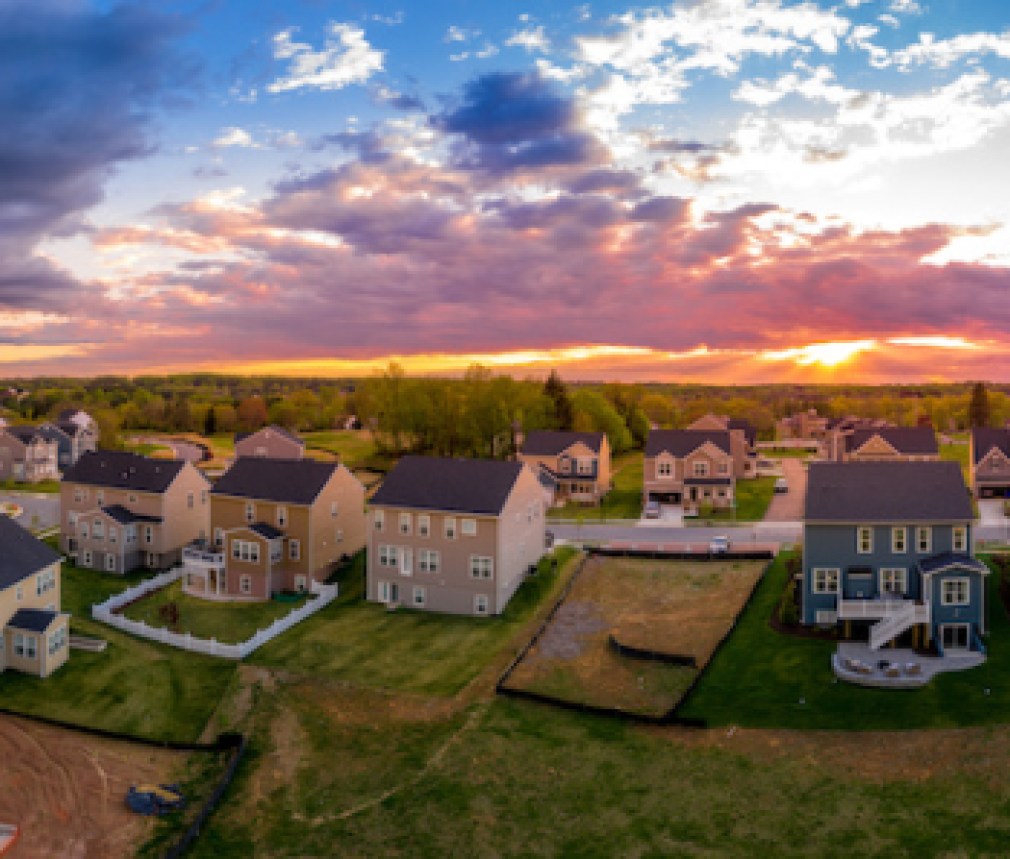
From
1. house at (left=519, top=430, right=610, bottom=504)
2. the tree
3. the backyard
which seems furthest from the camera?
the tree

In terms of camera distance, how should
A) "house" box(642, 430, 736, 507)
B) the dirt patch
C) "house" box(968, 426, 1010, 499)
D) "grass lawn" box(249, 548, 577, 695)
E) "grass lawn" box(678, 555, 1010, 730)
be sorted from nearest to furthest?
the dirt patch → "grass lawn" box(678, 555, 1010, 730) → "grass lawn" box(249, 548, 577, 695) → "house" box(642, 430, 736, 507) → "house" box(968, 426, 1010, 499)

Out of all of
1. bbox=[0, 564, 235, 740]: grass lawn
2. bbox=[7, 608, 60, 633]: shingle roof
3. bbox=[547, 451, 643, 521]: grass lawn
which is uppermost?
bbox=[547, 451, 643, 521]: grass lawn

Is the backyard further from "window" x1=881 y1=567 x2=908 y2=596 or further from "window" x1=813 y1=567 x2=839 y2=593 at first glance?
"window" x1=881 y1=567 x2=908 y2=596

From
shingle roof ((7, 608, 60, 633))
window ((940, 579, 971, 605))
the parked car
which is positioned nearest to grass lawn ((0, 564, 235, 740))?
shingle roof ((7, 608, 60, 633))

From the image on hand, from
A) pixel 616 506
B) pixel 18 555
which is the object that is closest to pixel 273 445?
pixel 616 506

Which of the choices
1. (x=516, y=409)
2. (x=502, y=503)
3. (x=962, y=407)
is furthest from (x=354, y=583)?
(x=962, y=407)

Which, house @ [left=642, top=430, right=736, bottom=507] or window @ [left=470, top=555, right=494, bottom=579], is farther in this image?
house @ [left=642, top=430, right=736, bottom=507]

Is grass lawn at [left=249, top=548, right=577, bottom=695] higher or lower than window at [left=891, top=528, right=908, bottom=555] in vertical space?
lower
